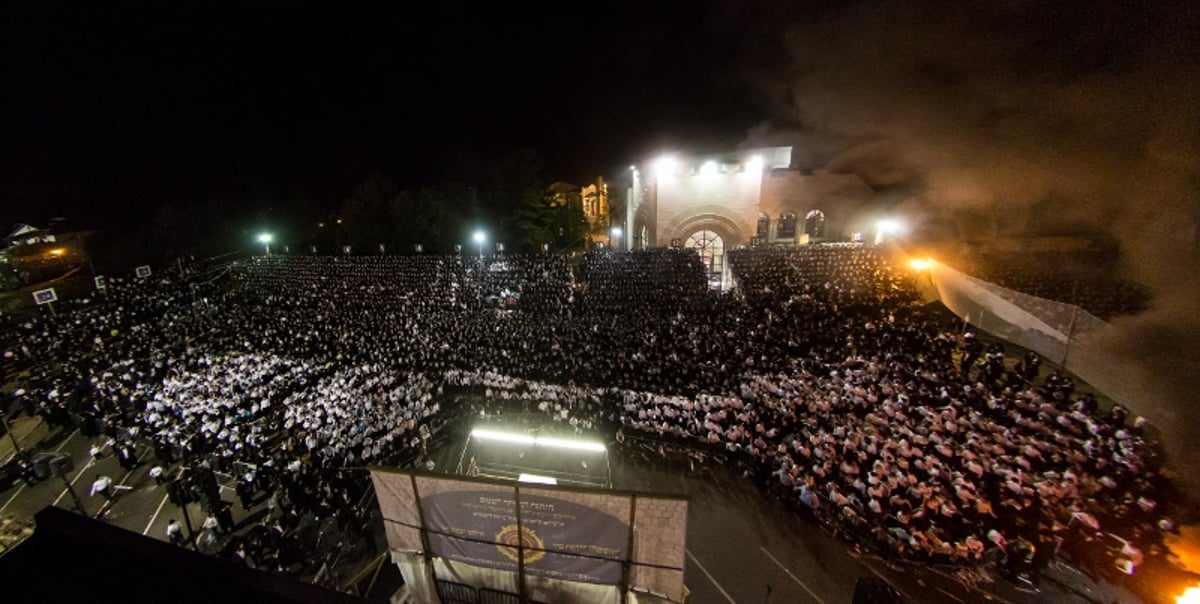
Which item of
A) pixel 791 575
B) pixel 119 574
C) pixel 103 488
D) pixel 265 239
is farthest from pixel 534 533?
pixel 265 239

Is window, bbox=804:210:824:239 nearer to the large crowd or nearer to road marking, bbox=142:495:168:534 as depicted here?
the large crowd

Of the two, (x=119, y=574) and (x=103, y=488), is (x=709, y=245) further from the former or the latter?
(x=119, y=574)

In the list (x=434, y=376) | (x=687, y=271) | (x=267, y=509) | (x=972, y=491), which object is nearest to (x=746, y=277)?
(x=687, y=271)

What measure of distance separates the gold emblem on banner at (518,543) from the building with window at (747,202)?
64.3 ft

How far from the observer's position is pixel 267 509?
8766 mm

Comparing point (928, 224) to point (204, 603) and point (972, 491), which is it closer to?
point (972, 491)

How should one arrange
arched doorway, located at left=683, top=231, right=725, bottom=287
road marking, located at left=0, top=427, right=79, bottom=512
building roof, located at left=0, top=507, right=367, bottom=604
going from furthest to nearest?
1. arched doorway, located at left=683, top=231, right=725, bottom=287
2. road marking, located at left=0, top=427, right=79, bottom=512
3. building roof, located at left=0, top=507, right=367, bottom=604

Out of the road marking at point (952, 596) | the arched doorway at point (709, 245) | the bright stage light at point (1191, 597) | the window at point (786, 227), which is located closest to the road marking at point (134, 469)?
A: the road marking at point (952, 596)

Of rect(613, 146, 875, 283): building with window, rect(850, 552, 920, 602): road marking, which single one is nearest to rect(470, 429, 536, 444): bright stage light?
rect(850, 552, 920, 602): road marking

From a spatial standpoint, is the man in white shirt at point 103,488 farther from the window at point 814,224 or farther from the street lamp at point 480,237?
the window at point 814,224

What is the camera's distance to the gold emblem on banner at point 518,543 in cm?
436

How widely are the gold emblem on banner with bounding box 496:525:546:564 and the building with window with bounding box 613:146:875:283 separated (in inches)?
772

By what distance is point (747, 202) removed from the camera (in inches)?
931

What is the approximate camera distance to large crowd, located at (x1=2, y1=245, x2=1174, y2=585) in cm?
760
